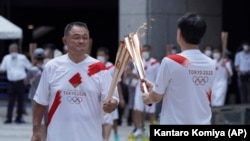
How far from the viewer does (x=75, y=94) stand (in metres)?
7.59

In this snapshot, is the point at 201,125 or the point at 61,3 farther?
the point at 61,3

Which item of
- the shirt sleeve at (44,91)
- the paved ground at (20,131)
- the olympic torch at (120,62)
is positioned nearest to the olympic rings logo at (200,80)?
the olympic torch at (120,62)

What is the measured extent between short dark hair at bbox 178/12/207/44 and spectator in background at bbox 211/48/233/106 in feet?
44.7

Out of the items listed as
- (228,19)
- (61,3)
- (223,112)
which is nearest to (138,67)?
(223,112)

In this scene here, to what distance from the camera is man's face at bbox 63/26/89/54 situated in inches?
301

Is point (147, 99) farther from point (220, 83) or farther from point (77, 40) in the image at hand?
point (220, 83)

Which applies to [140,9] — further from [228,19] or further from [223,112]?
[223,112]

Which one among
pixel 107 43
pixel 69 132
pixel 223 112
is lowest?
pixel 107 43

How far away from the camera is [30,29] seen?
100 ft

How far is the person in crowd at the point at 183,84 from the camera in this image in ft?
22.5

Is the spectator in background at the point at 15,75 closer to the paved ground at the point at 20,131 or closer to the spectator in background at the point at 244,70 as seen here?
the paved ground at the point at 20,131

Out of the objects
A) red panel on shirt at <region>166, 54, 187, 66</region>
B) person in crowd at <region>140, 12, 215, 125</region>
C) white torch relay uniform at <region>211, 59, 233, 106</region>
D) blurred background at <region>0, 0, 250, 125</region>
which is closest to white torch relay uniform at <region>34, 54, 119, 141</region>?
person in crowd at <region>140, 12, 215, 125</region>

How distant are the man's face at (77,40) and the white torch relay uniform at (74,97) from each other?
12cm

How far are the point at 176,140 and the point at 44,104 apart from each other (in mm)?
1500
